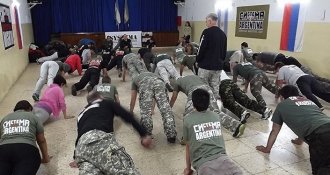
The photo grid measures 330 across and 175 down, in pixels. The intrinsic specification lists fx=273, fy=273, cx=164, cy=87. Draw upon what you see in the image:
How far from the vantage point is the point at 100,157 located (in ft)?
6.36

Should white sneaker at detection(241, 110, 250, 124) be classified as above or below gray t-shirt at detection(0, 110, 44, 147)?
below

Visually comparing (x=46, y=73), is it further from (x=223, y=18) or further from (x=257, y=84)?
(x=223, y=18)

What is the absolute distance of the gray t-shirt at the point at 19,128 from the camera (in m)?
2.34

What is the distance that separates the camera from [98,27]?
13125mm

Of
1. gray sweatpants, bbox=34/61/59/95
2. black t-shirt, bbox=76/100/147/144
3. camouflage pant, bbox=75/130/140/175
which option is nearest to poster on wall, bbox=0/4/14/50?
gray sweatpants, bbox=34/61/59/95

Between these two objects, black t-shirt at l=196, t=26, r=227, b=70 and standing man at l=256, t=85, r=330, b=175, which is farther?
black t-shirt at l=196, t=26, r=227, b=70

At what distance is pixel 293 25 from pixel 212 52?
161 inches

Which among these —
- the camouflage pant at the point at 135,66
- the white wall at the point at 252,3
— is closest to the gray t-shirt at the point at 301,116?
the camouflage pant at the point at 135,66

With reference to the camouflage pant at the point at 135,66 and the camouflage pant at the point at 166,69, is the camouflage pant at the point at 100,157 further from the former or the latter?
the camouflage pant at the point at 166,69

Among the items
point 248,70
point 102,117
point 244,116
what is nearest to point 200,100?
point 102,117

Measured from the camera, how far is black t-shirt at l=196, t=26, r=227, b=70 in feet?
13.1

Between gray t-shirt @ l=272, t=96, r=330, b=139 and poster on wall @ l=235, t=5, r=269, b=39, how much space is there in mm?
5909

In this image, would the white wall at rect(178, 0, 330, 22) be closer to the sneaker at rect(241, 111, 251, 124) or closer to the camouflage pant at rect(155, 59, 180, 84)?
the camouflage pant at rect(155, 59, 180, 84)

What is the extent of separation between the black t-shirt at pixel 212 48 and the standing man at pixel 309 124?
142cm
